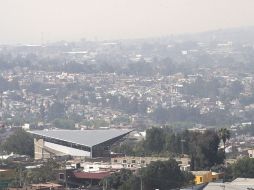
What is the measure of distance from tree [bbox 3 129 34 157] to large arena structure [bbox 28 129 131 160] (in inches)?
15.1

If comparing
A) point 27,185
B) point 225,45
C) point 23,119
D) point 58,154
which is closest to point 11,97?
point 23,119

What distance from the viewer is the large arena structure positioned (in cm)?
5719

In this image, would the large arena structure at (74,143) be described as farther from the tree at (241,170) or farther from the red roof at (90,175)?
the tree at (241,170)

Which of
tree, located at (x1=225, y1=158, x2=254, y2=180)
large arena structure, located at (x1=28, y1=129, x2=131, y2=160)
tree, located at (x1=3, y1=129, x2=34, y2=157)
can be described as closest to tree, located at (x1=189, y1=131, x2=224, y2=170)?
tree, located at (x1=225, y1=158, x2=254, y2=180)

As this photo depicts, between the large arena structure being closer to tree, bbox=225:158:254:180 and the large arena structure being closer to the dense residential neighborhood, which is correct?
the dense residential neighborhood

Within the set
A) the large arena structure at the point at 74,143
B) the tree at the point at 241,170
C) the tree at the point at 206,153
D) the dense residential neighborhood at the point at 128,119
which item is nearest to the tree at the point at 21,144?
the dense residential neighborhood at the point at 128,119

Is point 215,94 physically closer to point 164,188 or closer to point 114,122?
point 114,122

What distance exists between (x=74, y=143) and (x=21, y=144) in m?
A: 3.21

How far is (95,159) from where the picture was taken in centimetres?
5422

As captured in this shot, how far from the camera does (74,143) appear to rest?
5822 cm

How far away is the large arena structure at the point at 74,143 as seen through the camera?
57188mm

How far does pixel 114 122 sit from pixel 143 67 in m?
46.5

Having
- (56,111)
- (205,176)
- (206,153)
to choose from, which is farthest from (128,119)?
(205,176)

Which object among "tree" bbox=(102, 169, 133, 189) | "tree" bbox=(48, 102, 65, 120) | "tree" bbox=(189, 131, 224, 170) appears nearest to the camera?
"tree" bbox=(102, 169, 133, 189)
